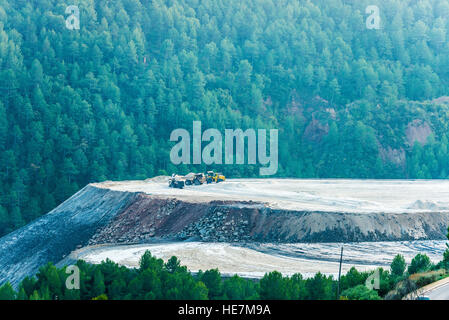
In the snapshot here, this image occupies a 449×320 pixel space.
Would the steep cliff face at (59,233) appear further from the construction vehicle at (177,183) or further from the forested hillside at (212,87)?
the forested hillside at (212,87)

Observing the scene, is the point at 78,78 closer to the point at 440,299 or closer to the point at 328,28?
the point at 328,28

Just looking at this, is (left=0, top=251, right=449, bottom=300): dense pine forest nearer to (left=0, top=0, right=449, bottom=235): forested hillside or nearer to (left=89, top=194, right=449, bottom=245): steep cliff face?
(left=89, top=194, right=449, bottom=245): steep cliff face

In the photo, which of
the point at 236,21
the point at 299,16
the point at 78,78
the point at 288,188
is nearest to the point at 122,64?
the point at 78,78
